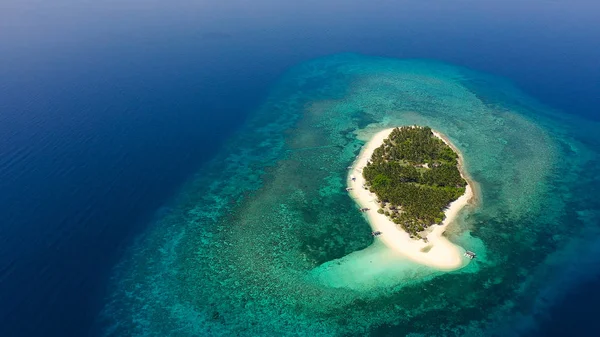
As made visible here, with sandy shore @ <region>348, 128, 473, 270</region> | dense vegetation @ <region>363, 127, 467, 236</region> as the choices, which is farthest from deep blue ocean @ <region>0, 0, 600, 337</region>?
dense vegetation @ <region>363, 127, 467, 236</region>

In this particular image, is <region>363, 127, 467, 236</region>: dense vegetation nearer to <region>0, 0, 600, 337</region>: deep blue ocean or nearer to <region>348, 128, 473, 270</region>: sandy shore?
<region>348, 128, 473, 270</region>: sandy shore

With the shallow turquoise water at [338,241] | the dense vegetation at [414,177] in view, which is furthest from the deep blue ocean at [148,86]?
the dense vegetation at [414,177]

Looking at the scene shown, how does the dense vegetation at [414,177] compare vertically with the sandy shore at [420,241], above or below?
above

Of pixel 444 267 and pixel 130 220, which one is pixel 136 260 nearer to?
pixel 130 220

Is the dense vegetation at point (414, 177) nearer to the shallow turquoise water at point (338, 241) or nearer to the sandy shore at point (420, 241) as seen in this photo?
the sandy shore at point (420, 241)

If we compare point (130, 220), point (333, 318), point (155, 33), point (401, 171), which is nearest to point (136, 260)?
point (130, 220)

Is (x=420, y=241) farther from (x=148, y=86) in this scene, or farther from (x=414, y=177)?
(x=148, y=86)
